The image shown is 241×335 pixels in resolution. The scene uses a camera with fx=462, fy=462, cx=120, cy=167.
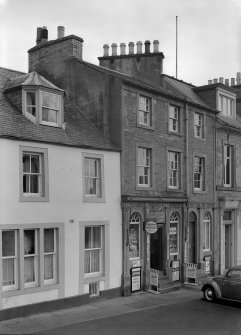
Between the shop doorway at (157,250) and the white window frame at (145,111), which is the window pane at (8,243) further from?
the white window frame at (145,111)

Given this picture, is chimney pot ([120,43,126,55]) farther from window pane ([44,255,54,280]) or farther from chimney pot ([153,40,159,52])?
window pane ([44,255,54,280])

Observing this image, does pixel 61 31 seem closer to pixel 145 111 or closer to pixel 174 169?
pixel 145 111

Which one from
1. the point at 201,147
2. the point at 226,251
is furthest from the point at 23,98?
the point at 226,251

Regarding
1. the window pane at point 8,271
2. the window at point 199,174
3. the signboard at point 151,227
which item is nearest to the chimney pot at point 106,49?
the window at point 199,174

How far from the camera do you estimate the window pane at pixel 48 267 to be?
1692 centimetres

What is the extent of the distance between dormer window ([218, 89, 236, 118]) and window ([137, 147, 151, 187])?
26.2 ft

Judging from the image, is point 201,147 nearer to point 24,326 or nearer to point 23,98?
point 23,98

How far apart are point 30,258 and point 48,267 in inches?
34.9

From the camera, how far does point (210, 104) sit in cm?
2688

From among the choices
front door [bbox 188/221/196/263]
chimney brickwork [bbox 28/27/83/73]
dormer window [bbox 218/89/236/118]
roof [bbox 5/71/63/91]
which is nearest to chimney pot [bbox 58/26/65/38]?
chimney brickwork [bbox 28/27/83/73]

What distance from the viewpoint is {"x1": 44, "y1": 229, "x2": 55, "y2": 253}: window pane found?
1698cm

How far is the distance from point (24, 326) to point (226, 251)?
51.1 ft

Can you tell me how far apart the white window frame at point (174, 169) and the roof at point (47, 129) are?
13.1 ft

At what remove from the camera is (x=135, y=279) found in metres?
20.0
